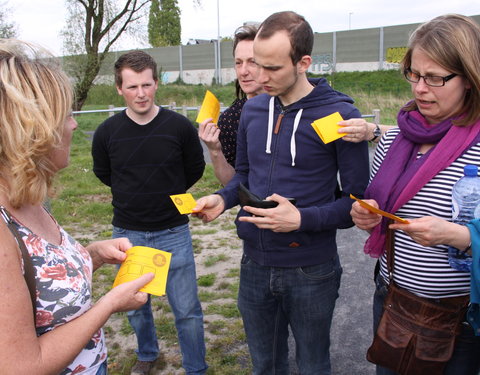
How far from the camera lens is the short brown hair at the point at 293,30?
2047mm

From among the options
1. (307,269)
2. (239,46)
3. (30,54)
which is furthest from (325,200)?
(30,54)

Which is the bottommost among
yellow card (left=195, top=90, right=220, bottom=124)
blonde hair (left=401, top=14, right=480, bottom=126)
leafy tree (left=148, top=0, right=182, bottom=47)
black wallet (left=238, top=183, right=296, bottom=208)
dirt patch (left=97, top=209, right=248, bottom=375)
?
dirt patch (left=97, top=209, right=248, bottom=375)

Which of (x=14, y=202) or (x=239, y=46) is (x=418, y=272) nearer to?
Answer: (x=14, y=202)

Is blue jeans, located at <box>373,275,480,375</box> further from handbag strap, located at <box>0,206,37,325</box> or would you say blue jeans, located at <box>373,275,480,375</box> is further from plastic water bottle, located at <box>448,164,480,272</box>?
handbag strap, located at <box>0,206,37,325</box>

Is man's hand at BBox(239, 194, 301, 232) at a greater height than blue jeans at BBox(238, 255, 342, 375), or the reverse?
A: man's hand at BBox(239, 194, 301, 232)

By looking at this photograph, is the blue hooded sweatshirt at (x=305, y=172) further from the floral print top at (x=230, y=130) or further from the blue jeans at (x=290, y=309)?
the floral print top at (x=230, y=130)

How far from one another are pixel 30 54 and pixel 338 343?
2.94m

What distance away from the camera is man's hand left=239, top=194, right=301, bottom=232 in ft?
6.56

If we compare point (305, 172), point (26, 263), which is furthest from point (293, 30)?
point (26, 263)

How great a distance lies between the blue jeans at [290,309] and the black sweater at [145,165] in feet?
2.77

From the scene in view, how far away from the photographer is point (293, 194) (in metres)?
2.17

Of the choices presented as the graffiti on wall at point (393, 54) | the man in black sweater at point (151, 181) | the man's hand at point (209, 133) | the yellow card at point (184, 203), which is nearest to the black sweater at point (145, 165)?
the man in black sweater at point (151, 181)

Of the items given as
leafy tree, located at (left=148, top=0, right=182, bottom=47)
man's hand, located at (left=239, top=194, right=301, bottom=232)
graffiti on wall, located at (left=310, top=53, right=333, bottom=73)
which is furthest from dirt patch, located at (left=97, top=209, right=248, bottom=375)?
leafy tree, located at (left=148, top=0, right=182, bottom=47)

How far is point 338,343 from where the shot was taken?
3.45m
